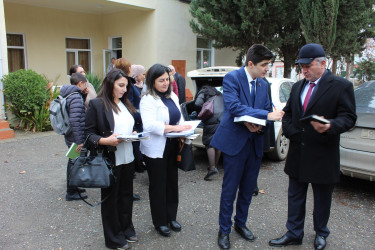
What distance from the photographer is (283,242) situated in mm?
3447

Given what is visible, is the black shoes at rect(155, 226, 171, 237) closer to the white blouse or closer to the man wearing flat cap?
the white blouse

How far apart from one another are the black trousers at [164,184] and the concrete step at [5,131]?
19.8 feet

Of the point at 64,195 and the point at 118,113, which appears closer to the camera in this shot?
the point at 118,113

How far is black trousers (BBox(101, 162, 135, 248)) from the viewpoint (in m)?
3.23

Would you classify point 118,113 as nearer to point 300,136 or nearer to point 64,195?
point 300,136

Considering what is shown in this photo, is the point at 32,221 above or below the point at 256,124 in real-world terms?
below

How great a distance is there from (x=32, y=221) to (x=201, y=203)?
2.14m

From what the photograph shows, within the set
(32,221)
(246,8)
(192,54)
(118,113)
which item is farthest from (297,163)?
(192,54)

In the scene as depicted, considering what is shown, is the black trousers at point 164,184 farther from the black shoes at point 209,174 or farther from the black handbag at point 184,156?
the black shoes at point 209,174

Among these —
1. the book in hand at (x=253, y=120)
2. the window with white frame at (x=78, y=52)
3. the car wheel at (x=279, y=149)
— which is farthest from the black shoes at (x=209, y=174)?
the window with white frame at (x=78, y=52)

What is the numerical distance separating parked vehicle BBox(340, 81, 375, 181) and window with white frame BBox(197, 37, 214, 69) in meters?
10.7

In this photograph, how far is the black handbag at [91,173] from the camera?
3.01 m

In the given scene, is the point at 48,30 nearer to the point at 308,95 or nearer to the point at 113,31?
the point at 113,31

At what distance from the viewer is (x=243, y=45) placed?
1161 centimetres
